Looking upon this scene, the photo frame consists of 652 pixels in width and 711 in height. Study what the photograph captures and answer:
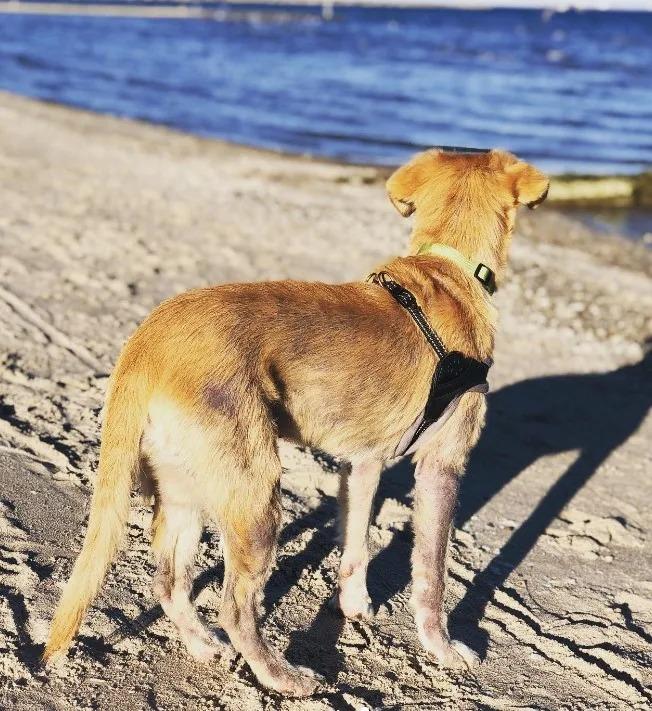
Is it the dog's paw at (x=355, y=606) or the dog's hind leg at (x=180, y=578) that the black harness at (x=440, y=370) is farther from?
the dog's hind leg at (x=180, y=578)

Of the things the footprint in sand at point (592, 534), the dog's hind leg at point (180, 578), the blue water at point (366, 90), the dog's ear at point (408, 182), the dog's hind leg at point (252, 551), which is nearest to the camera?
the dog's hind leg at point (252, 551)

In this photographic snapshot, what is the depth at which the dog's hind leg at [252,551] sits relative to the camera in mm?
3324

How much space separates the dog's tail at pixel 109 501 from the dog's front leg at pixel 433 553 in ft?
4.36

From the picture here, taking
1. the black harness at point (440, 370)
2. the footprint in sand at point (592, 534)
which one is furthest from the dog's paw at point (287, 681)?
the footprint in sand at point (592, 534)

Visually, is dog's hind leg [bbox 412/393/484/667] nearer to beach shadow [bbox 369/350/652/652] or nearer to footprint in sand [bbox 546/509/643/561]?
beach shadow [bbox 369/350/652/652]

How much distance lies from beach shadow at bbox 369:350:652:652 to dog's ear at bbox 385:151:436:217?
1.78 meters

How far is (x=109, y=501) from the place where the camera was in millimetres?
3305

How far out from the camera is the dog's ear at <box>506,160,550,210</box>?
420cm

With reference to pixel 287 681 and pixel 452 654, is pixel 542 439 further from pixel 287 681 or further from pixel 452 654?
pixel 287 681

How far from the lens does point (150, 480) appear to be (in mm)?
3570

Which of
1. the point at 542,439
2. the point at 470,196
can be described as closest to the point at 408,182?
the point at 470,196

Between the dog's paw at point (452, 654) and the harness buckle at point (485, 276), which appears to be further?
the harness buckle at point (485, 276)

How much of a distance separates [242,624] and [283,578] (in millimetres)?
932

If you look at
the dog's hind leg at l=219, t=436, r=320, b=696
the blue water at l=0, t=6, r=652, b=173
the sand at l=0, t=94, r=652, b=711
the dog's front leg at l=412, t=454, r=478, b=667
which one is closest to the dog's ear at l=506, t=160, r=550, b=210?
the dog's front leg at l=412, t=454, r=478, b=667
